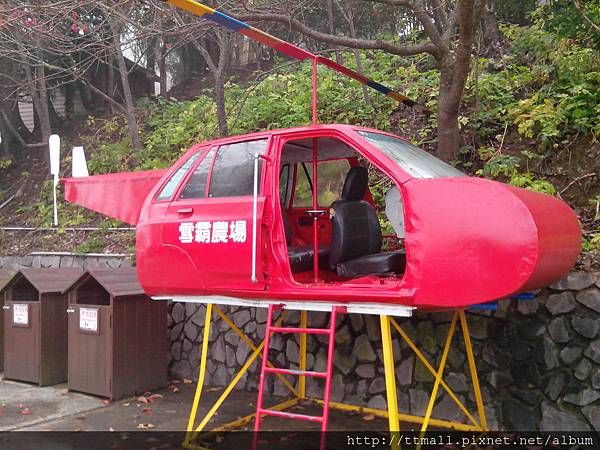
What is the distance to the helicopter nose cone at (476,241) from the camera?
3957mm

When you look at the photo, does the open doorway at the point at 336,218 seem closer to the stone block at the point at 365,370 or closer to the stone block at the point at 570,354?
the stone block at the point at 365,370

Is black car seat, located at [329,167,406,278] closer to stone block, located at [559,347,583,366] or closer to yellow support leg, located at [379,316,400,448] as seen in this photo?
yellow support leg, located at [379,316,400,448]

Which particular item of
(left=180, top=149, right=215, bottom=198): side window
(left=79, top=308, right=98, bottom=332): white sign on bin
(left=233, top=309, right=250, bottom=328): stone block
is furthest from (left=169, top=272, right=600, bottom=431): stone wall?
(left=79, top=308, right=98, bottom=332): white sign on bin

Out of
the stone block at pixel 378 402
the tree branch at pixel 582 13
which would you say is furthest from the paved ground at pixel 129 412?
the tree branch at pixel 582 13

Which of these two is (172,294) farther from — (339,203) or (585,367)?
(585,367)

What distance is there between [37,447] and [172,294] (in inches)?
73.0

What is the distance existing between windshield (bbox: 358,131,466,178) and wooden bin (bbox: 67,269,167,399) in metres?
3.56

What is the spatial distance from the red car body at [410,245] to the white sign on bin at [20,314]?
2.96 metres

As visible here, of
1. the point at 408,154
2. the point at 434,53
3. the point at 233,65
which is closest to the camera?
the point at 408,154

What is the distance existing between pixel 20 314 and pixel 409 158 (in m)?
5.66

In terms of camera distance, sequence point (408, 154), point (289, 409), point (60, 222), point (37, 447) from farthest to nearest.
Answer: point (60, 222) < point (289, 409) < point (37, 447) < point (408, 154)

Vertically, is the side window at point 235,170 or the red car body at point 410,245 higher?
the side window at point 235,170

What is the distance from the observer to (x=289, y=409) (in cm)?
666

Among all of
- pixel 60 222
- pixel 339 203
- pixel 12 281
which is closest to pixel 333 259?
pixel 339 203
